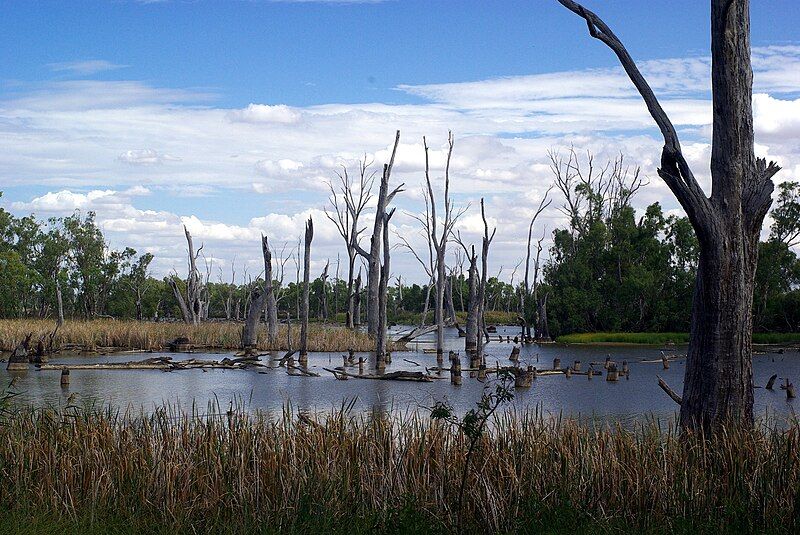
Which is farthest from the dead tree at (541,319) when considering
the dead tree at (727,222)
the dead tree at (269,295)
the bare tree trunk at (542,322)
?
the dead tree at (727,222)

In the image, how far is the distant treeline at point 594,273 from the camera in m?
48.2

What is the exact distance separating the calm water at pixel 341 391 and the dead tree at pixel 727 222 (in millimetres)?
5804

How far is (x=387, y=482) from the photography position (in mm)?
8391

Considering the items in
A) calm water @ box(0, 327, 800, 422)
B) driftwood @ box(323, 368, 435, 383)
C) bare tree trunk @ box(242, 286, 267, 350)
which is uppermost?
bare tree trunk @ box(242, 286, 267, 350)

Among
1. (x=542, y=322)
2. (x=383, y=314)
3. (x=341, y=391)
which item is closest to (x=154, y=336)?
(x=383, y=314)

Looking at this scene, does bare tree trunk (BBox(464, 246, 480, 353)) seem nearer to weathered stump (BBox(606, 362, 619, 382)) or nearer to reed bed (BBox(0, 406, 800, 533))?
weathered stump (BBox(606, 362, 619, 382))

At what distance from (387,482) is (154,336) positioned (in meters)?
31.4

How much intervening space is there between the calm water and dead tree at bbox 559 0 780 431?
19.0 feet

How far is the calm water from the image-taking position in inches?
781

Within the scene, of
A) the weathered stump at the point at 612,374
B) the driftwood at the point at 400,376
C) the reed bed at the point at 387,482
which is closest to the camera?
the reed bed at the point at 387,482

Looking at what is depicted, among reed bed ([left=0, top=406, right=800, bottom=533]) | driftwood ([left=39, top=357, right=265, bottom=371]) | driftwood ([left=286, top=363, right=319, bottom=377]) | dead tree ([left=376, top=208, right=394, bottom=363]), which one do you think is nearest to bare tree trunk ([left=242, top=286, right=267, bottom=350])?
dead tree ([left=376, top=208, right=394, bottom=363])

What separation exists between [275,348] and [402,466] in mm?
30331

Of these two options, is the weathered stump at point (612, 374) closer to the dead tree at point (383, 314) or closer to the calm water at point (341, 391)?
the calm water at point (341, 391)

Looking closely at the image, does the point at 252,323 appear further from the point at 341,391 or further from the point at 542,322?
the point at 542,322
